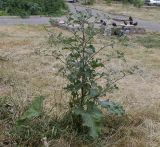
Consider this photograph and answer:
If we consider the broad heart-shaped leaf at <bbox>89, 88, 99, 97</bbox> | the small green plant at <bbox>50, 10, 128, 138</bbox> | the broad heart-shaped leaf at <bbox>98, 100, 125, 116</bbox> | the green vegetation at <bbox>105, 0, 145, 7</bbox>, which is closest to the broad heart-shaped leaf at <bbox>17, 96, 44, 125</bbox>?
the small green plant at <bbox>50, 10, 128, 138</bbox>

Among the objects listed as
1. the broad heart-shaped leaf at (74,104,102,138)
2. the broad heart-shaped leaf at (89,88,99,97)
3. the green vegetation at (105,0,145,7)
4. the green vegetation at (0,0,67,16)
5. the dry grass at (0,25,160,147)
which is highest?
the broad heart-shaped leaf at (89,88,99,97)

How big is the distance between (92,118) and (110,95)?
2.59m

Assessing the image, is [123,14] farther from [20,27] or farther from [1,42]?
[1,42]

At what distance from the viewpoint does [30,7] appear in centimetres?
1950

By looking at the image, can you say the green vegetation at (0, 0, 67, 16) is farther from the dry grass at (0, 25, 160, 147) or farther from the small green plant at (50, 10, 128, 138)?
the small green plant at (50, 10, 128, 138)

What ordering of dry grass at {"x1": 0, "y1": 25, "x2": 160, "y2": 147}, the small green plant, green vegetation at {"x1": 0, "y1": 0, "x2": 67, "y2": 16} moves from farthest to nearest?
green vegetation at {"x1": 0, "y1": 0, "x2": 67, "y2": 16} < dry grass at {"x1": 0, "y1": 25, "x2": 160, "y2": 147} < the small green plant

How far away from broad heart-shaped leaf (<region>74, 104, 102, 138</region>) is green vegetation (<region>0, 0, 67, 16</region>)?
1480 centimetres

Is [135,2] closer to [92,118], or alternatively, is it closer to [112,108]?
[112,108]

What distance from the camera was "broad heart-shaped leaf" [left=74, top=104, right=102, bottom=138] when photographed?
14.3 ft

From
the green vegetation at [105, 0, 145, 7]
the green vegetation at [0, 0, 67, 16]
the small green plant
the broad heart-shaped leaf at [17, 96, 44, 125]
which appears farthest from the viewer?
the green vegetation at [105, 0, 145, 7]

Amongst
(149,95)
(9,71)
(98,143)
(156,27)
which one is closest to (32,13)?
(156,27)

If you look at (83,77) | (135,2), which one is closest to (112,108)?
(83,77)

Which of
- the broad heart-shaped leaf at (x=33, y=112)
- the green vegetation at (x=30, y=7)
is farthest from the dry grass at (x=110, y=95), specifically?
the green vegetation at (x=30, y=7)

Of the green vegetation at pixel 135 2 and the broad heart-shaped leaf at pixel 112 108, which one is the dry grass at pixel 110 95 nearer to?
the broad heart-shaped leaf at pixel 112 108
